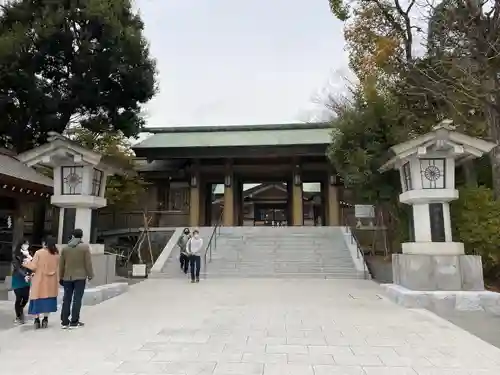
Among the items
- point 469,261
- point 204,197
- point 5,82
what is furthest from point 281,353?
A: point 204,197

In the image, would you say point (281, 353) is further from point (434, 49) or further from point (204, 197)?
point (204, 197)

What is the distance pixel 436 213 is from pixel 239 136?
15.6 meters

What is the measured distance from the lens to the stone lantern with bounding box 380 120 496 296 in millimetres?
8039

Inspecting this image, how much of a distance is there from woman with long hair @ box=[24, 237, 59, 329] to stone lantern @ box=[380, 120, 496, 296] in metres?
6.51

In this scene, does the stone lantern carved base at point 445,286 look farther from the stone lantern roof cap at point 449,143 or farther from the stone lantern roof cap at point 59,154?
the stone lantern roof cap at point 59,154

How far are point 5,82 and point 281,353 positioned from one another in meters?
15.5

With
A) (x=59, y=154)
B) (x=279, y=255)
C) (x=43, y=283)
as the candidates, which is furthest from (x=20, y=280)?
(x=279, y=255)

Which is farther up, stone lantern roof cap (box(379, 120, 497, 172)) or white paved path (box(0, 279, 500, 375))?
stone lantern roof cap (box(379, 120, 497, 172))

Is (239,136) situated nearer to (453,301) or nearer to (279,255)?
(279,255)

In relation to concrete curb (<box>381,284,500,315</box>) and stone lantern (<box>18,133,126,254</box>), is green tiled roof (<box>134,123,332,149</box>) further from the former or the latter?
concrete curb (<box>381,284,500,315</box>)

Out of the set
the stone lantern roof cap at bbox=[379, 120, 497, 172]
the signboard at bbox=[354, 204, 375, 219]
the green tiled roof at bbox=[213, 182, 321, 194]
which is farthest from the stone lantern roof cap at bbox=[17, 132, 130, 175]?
the green tiled roof at bbox=[213, 182, 321, 194]

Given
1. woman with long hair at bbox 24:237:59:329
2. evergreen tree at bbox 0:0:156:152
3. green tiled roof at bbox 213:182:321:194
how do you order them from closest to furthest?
1. woman with long hair at bbox 24:237:59:329
2. evergreen tree at bbox 0:0:156:152
3. green tiled roof at bbox 213:182:321:194

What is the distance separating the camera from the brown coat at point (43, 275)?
599 cm

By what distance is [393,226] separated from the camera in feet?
49.5
